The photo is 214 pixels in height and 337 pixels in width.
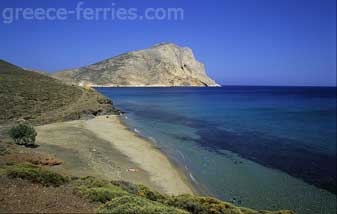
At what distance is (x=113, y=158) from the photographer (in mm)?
19969

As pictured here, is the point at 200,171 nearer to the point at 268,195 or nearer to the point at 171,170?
the point at 171,170

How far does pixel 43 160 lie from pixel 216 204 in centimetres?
989

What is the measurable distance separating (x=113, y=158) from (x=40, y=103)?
29129 mm

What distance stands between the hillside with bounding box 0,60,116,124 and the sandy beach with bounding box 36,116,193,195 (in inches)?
375

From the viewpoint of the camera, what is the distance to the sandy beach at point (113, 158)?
15.9 meters

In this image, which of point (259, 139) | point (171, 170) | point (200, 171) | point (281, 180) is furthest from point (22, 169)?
point (259, 139)

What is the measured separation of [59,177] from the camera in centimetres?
1099

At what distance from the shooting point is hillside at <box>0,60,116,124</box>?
123 feet

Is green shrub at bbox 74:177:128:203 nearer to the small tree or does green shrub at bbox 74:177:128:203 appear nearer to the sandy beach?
the sandy beach

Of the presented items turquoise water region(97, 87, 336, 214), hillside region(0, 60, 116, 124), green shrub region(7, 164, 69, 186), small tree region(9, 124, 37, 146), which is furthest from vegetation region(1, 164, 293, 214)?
hillside region(0, 60, 116, 124)

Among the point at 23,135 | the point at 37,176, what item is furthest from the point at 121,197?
the point at 23,135

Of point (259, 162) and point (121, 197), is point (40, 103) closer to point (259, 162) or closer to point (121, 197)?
point (259, 162)

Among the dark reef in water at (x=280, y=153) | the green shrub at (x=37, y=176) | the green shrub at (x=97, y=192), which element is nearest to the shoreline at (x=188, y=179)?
the dark reef in water at (x=280, y=153)

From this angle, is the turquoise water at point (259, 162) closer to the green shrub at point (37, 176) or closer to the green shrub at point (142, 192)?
the green shrub at point (142, 192)
